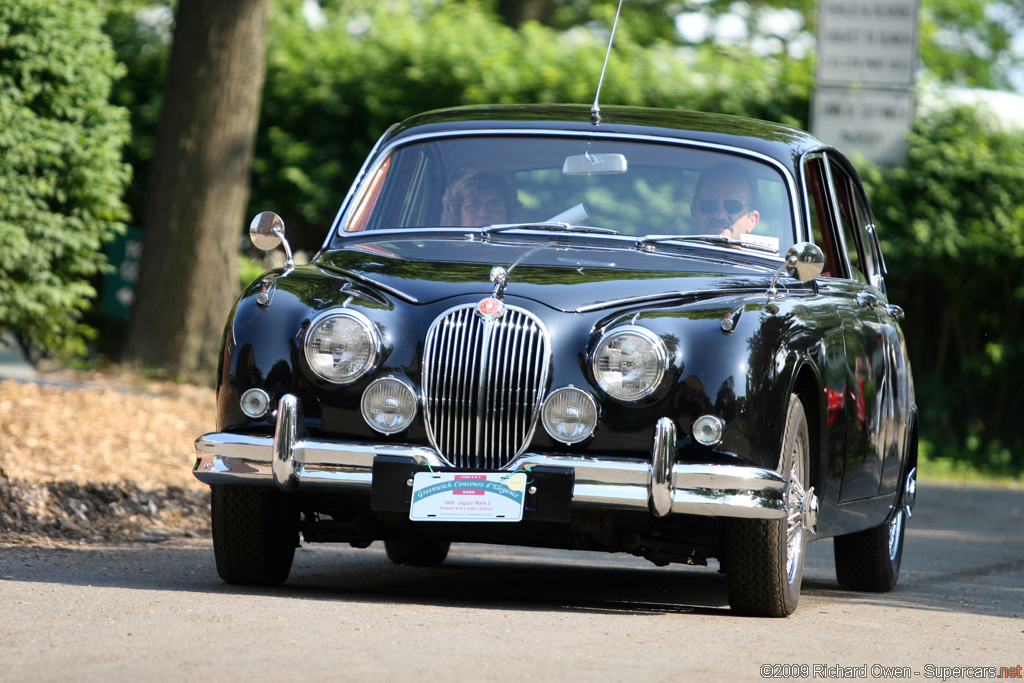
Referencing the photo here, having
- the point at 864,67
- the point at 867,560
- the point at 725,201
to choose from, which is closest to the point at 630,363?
the point at 725,201

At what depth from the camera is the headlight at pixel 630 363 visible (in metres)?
4.84

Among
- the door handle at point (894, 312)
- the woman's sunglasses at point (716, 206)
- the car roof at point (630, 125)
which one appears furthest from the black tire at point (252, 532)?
the door handle at point (894, 312)

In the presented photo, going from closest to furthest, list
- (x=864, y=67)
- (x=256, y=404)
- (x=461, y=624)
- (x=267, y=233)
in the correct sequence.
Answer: (x=461, y=624), (x=256, y=404), (x=267, y=233), (x=864, y=67)

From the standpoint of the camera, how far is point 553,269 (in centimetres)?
531

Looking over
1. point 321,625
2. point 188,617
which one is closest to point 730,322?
point 321,625

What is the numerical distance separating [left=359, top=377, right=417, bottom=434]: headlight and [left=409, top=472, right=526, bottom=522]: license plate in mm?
199

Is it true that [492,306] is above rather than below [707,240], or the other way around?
below

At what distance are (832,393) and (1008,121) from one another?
942cm

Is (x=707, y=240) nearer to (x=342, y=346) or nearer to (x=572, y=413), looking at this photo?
(x=572, y=413)

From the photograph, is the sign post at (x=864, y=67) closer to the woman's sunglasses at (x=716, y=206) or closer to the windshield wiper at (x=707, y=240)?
the woman's sunglasses at (x=716, y=206)

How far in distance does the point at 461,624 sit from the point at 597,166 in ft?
6.94

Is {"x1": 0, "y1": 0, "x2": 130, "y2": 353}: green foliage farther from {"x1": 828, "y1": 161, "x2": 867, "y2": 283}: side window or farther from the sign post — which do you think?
the sign post

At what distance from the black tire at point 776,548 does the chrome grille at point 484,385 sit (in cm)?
80

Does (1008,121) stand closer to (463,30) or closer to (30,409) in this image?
(463,30)
